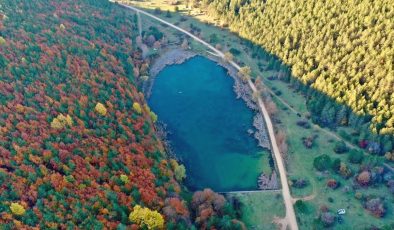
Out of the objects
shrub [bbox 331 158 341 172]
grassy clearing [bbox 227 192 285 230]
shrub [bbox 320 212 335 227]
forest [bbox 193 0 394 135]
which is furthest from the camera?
forest [bbox 193 0 394 135]

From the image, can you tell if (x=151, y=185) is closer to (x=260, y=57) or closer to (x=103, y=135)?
(x=103, y=135)

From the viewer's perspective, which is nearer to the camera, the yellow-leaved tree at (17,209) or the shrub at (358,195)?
the yellow-leaved tree at (17,209)

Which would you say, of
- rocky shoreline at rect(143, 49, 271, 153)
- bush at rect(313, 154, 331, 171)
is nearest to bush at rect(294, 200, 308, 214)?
bush at rect(313, 154, 331, 171)

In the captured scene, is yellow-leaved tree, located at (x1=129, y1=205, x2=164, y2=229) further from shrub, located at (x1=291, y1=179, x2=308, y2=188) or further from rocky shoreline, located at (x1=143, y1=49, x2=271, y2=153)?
shrub, located at (x1=291, y1=179, x2=308, y2=188)

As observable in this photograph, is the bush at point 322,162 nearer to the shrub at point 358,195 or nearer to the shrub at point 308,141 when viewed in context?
the shrub at point 308,141

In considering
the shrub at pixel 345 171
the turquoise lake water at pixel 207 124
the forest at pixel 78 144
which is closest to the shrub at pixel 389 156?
the shrub at pixel 345 171

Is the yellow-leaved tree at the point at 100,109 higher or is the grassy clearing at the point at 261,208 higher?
the yellow-leaved tree at the point at 100,109
